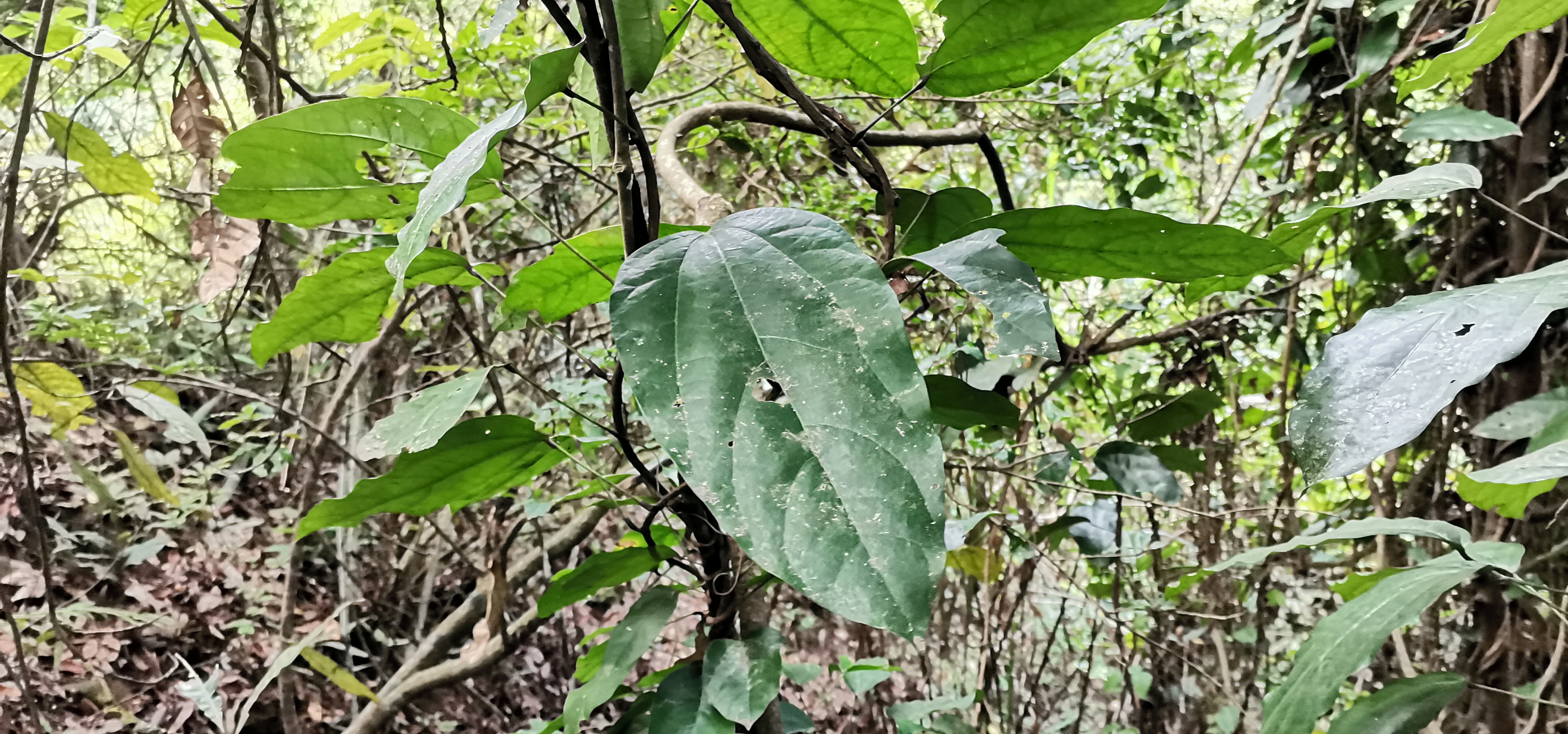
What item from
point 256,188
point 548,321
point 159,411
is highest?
point 256,188

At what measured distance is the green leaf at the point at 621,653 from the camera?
565 millimetres

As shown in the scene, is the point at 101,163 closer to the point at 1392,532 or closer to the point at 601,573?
the point at 601,573

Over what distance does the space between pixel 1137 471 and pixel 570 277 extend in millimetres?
725

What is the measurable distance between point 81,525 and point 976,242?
116 inches

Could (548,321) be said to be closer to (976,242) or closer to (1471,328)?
(976,242)

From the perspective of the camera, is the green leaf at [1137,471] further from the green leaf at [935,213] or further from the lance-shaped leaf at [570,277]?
the lance-shaped leaf at [570,277]

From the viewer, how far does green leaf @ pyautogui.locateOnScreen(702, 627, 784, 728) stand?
1.63 ft

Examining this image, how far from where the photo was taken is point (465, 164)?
309mm

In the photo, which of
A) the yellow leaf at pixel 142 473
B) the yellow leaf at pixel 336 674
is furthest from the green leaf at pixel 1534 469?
the yellow leaf at pixel 142 473

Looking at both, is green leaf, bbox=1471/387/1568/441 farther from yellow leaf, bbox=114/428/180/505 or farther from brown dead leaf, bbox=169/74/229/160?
yellow leaf, bbox=114/428/180/505

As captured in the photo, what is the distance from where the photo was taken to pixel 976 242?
40 cm

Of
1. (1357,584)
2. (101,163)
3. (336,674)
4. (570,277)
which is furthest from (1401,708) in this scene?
(101,163)

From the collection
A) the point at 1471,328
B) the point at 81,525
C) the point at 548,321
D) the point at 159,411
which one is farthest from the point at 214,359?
the point at 1471,328

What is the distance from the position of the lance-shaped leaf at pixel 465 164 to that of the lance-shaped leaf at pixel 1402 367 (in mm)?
367
